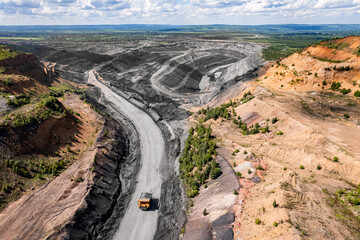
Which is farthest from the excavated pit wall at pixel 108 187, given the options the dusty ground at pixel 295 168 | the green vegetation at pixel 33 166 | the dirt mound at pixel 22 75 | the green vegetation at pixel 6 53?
the green vegetation at pixel 6 53

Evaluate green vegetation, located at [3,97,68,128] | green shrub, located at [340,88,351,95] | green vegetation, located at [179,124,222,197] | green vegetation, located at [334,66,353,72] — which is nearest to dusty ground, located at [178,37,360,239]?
green vegetation, located at [334,66,353,72]

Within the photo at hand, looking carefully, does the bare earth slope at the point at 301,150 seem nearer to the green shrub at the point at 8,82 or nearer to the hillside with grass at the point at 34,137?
the hillside with grass at the point at 34,137

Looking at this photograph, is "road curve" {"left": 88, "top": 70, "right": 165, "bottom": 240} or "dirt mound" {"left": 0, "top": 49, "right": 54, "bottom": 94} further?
"dirt mound" {"left": 0, "top": 49, "right": 54, "bottom": 94}

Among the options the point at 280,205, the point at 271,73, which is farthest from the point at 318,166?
the point at 271,73

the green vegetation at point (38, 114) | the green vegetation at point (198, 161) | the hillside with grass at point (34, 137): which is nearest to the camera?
the hillside with grass at point (34, 137)

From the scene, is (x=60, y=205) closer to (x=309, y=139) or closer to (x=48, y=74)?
(x=309, y=139)

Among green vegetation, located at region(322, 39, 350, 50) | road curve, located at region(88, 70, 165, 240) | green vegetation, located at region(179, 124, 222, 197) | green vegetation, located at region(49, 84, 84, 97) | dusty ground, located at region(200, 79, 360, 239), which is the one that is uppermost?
green vegetation, located at region(322, 39, 350, 50)

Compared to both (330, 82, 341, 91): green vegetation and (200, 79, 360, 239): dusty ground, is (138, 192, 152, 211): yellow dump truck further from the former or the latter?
(330, 82, 341, 91): green vegetation
